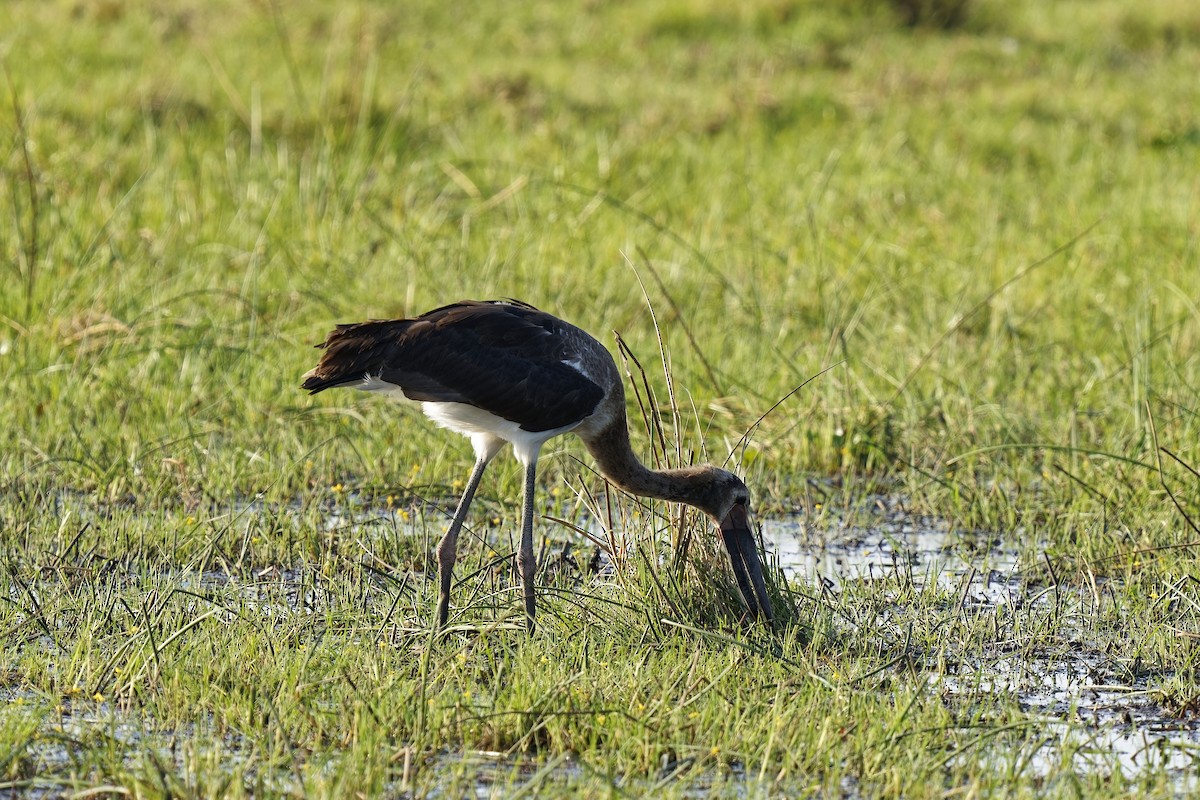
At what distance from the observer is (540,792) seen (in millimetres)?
3668

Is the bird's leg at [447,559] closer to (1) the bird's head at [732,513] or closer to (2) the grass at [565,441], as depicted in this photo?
(2) the grass at [565,441]

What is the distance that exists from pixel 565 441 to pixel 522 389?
5.14 ft

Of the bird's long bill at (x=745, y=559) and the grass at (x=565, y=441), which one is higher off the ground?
the bird's long bill at (x=745, y=559)

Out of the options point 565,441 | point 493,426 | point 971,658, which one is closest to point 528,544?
point 493,426

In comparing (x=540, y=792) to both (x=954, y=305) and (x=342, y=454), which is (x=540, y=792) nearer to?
(x=342, y=454)

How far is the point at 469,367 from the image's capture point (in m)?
4.87

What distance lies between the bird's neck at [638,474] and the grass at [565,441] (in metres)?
0.09

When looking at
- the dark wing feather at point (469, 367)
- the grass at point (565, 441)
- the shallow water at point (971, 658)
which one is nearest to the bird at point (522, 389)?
the dark wing feather at point (469, 367)

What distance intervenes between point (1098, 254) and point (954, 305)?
147 centimetres

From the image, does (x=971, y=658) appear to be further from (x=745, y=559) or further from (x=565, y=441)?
(x=565, y=441)

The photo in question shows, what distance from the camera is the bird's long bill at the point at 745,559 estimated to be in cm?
473

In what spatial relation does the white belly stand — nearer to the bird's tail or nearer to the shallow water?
the bird's tail

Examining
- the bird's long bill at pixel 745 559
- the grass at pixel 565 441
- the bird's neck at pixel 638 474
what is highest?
the bird's neck at pixel 638 474

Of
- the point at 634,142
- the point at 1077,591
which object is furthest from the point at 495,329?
the point at 634,142
